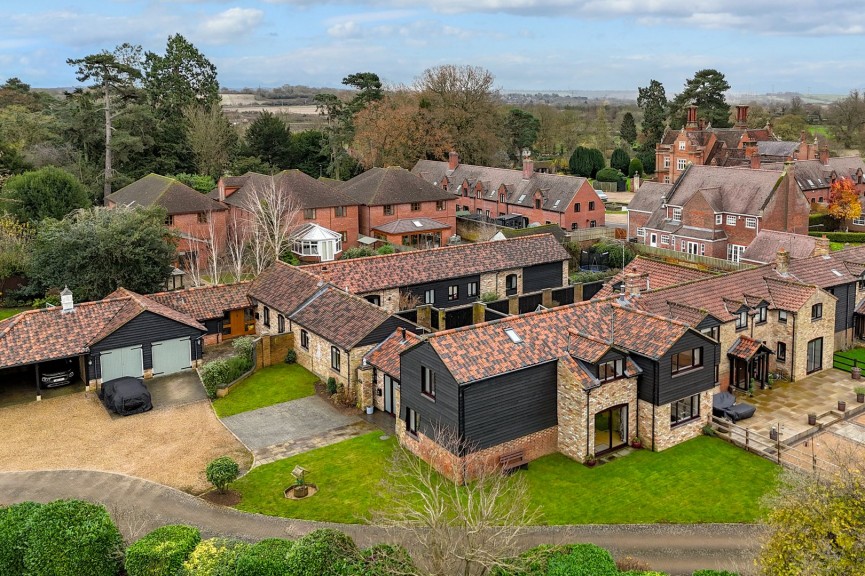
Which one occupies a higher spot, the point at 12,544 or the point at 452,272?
the point at 452,272

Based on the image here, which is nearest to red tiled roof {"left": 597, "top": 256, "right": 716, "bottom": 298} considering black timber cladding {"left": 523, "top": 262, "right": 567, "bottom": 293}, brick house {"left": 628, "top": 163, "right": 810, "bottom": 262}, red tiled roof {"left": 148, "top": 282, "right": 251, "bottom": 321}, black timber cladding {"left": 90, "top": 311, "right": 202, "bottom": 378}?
black timber cladding {"left": 523, "top": 262, "right": 567, "bottom": 293}

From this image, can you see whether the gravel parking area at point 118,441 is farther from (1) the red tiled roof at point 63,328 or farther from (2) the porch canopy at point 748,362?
(2) the porch canopy at point 748,362

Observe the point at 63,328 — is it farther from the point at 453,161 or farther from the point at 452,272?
the point at 453,161

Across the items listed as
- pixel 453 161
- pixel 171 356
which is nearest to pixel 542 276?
pixel 171 356

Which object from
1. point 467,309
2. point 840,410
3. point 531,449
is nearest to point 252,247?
point 467,309

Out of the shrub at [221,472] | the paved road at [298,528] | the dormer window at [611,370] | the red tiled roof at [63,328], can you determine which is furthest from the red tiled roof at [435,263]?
the paved road at [298,528]

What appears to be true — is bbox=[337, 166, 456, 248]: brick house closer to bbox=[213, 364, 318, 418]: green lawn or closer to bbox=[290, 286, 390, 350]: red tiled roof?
bbox=[290, 286, 390, 350]: red tiled roof
